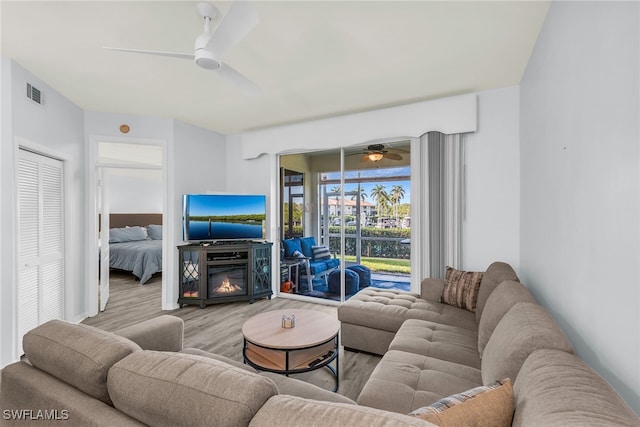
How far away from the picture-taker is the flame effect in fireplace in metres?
4.29

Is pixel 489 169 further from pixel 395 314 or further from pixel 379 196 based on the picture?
pixel 395 314

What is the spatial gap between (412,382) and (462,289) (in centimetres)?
141

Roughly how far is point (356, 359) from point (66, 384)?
2.13 m

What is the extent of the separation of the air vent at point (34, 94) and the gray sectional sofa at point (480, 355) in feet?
11.4

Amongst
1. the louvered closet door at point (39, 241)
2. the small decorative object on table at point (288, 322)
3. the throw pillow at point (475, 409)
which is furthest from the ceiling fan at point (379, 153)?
the louvered closet door at point (39, 241)

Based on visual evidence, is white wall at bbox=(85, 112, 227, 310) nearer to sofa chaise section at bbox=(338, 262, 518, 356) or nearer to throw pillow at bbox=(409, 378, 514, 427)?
sofa chaise section at bbox=(338, 262, 518, 356)

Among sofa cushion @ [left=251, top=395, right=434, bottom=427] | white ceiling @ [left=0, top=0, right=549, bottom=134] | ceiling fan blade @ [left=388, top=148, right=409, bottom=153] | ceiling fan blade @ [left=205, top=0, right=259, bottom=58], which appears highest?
white ceiling @ [left=0, top=0, right=549, bottom=134]

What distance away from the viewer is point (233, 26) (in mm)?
1650

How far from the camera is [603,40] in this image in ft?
3.91

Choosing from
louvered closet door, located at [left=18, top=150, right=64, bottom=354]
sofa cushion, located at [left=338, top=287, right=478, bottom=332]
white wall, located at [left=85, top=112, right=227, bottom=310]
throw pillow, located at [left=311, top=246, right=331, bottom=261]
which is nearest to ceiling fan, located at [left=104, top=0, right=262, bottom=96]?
louvered closet door, located at [left=18, top=150, right=64, bottom=354]

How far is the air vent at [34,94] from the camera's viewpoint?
9.12ft

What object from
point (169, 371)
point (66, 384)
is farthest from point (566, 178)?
point (66, 384)

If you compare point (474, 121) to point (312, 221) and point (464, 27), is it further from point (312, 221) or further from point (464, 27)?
point (312, 221)

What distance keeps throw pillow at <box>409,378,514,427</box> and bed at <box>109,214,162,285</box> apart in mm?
5752
